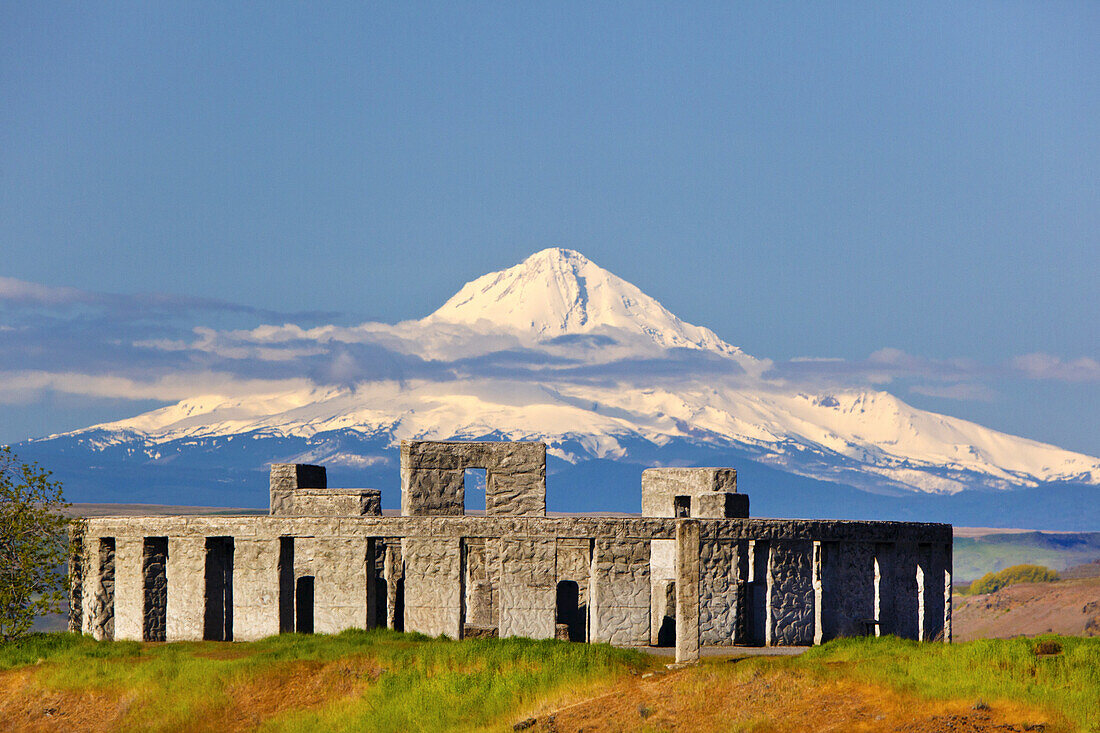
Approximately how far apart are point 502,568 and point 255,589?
787 centimetres

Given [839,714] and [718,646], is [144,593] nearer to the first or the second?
[718,646]

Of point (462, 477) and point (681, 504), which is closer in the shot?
point (462, 477)

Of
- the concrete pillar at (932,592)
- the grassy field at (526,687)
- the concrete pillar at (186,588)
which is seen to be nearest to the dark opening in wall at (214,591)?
the concrete pillar at (186,588)

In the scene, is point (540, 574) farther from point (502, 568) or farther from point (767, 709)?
point (767, 709)

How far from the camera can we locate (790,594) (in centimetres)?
4228

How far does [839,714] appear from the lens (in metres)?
30.1

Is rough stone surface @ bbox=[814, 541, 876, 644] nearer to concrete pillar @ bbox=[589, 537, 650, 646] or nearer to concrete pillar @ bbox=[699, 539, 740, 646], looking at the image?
concrete pillar @ bbox=[699, 539, 740, 646]

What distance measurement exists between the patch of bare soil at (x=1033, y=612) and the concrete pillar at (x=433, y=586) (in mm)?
74858

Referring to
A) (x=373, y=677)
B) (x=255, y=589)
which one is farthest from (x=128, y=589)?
(x=373, y=677)

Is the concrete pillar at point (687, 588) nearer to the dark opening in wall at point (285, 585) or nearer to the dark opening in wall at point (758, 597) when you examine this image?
the dark opening in wall at point (758, 597)

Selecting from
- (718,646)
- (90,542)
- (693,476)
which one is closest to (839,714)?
(718,646)

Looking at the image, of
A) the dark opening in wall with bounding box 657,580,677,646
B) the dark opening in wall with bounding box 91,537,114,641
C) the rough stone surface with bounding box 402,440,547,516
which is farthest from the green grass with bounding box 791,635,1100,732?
the dark opening in wall with bounding box 91,537,114,641

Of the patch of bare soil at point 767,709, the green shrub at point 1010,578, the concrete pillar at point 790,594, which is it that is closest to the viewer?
the patch of bare soil at point 767,709

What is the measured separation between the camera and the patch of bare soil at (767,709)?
2889 cm
